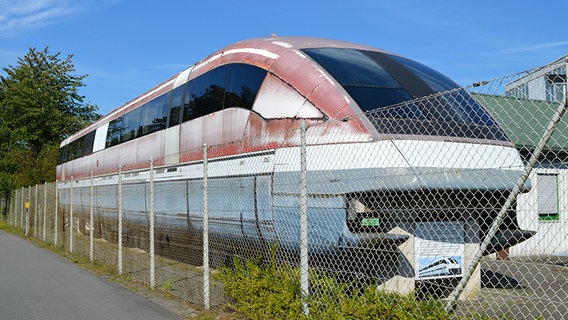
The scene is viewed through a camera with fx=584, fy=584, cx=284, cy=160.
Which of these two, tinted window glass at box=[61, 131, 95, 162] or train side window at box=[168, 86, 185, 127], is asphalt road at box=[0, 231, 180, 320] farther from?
tinted window glass at box=[61, 131, 95, 162]

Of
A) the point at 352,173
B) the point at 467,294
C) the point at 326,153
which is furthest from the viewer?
the point at 326,153

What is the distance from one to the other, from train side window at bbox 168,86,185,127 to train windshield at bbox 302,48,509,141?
421 centimetres

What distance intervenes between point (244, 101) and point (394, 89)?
2259 mm

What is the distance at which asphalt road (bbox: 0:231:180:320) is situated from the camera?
7.58 m

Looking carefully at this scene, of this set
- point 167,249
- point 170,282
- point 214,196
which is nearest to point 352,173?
point 214,196

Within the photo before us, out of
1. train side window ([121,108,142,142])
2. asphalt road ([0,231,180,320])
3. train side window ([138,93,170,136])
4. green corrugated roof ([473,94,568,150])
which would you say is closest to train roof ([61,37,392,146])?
train side window ([138,93,170,136])

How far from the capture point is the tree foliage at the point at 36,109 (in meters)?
43.9

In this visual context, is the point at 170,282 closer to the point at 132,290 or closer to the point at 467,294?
the point at 132,290

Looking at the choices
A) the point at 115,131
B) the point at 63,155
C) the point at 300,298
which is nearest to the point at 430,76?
the point at 300,298

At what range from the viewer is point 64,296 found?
8969mm

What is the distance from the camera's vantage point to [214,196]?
8398 mm

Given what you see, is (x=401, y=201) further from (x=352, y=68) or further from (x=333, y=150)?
(x=352, y=68)

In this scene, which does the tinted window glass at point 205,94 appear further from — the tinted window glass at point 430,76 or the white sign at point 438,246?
the white sign at point 438,246

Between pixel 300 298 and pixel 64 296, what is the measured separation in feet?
16.4
